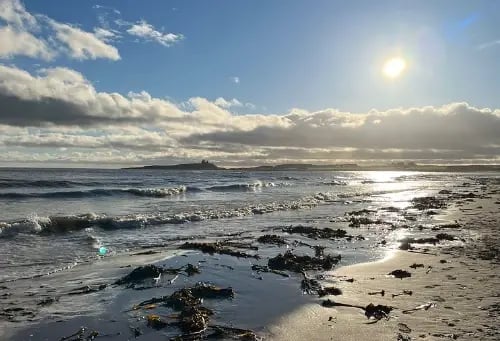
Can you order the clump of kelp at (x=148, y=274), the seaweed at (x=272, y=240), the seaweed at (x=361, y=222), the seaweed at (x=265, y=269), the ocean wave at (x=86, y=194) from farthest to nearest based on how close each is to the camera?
the ocean wave at (x=86, y=194)
the seaweed at (x=361, y=222)
the seaweed at (x=272, y=240)
the seaweed at (x=265, y=269)
the clump of kelp at (x=148, y=274)

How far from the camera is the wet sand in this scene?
5.95m

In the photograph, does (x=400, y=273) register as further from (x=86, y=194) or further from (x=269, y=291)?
(x=86, y=194)

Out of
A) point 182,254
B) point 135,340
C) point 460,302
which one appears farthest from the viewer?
point 182,254

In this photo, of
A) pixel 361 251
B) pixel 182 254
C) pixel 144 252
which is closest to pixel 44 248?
pixel 144 252

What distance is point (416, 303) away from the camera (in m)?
7.26

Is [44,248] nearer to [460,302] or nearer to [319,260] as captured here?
[319,260]

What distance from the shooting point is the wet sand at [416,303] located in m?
5.95

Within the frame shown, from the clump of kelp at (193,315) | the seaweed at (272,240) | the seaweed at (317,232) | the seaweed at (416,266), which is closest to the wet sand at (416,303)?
the seaweed at (416,266)

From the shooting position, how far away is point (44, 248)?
13930 mm

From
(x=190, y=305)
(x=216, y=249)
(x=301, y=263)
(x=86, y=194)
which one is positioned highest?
(x=190, y=305)

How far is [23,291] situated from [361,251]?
875cm

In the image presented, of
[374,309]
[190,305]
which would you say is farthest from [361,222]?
[190,305]

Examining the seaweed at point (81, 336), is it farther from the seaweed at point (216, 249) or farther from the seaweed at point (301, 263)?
the seaweed at point (216, 249)

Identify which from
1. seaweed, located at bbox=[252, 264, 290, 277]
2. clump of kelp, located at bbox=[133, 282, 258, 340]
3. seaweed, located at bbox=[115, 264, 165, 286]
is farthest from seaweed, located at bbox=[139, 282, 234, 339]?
seaweed, located at bbox=[252, 264, 290, 277]
